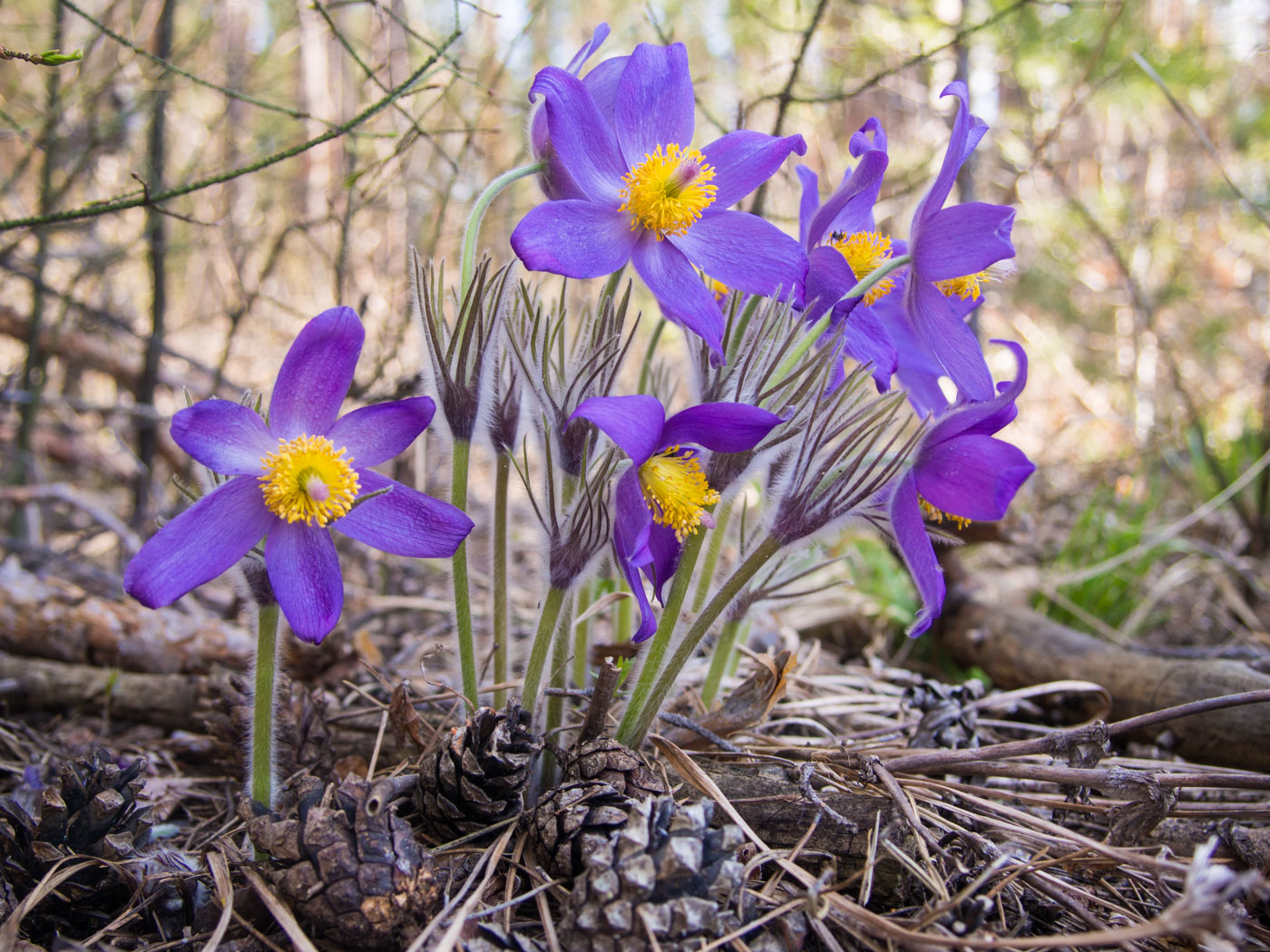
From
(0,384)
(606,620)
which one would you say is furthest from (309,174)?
(606,620)

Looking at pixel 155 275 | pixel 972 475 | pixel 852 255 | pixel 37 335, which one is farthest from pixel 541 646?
pixel 37 335

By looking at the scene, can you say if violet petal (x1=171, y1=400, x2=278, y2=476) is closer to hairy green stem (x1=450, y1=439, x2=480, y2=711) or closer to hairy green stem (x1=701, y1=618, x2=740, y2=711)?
hairy green stem (x1=450, y1=439, x2=480, y2=711)

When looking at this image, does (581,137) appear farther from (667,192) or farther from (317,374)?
(317,374)

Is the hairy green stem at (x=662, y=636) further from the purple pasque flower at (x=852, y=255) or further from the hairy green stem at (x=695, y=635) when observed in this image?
the purple pasque flower at (x=852, y=255)

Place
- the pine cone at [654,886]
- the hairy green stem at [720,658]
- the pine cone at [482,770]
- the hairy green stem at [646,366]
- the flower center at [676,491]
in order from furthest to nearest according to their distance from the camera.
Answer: the hairy green stem at [720,658], the hairy green stem at [646,366], the pine cone at [482,770], the flower center at [676,491], the pine cone at [654,886]

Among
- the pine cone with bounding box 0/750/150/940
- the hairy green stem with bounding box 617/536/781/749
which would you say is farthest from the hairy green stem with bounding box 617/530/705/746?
the pine cone with bounding box 0/750/150/940

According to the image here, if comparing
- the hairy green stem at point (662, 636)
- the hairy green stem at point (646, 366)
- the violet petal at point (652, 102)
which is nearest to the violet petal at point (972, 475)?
the hairy green stem at point (662, 636)
